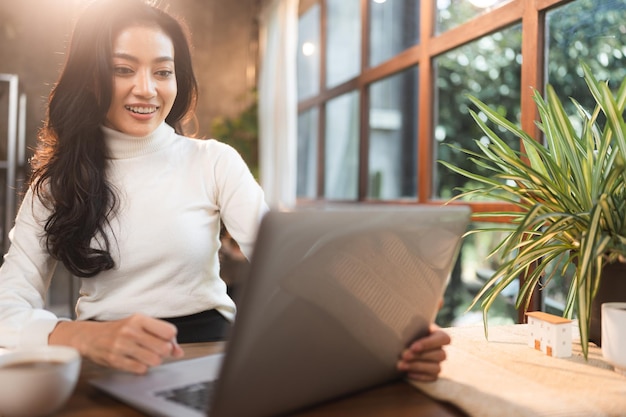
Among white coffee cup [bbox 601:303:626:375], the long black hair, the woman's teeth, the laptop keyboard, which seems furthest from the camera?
the woman's teeth

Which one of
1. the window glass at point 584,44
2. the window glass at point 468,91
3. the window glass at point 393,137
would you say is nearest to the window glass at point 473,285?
the window glass at point 468,91

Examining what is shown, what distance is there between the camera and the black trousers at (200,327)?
51.8 inches

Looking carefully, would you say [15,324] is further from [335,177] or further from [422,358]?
[335,177]

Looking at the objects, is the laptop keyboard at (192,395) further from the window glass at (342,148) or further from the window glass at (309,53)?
the window glass at (309,53)

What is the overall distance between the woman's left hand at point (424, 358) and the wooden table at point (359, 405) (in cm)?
3

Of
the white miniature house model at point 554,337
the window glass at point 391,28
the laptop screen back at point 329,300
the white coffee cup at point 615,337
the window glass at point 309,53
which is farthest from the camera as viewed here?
the window glass at point 309,53

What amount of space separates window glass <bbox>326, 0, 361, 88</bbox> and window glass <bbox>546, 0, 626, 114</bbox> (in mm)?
1859

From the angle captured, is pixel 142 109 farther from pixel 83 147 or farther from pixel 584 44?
pixel 584 44

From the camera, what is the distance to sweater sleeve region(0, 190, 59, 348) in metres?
0.98

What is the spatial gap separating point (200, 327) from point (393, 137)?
2.33 m

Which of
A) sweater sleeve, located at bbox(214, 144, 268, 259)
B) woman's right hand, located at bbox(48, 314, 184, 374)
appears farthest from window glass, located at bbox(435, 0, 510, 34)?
woman's right hand, located at bbox(48, 314, 184, 374)

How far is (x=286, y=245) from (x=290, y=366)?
0.51 feet

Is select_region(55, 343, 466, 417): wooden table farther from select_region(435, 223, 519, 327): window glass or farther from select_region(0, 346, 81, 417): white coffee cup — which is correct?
select_region(435, 223, 519, 327): window glass

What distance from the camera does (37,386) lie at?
65 centimetres
